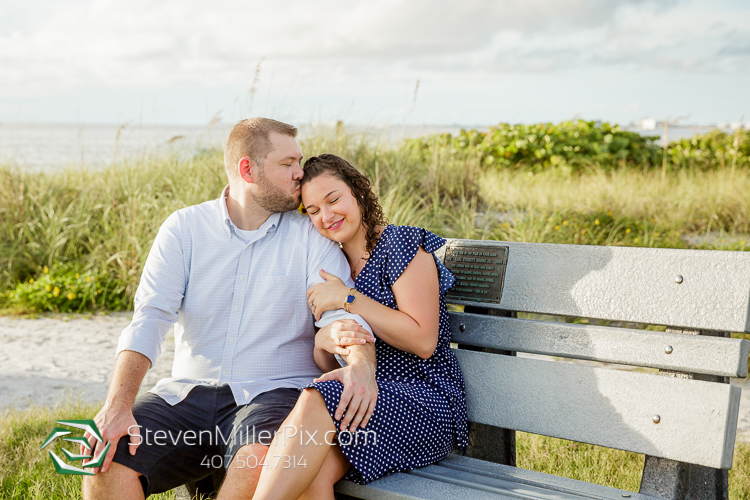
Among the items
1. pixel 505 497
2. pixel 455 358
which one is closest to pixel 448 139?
pixel 455 358

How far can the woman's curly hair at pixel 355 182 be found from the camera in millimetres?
2701

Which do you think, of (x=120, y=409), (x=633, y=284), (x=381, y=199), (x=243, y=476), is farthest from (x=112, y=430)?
(x=381, y=199)

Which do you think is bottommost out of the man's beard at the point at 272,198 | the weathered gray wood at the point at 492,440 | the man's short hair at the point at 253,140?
the weathered gray wood at the point at 492,440

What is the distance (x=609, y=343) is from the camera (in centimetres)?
233

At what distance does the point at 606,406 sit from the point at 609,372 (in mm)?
112

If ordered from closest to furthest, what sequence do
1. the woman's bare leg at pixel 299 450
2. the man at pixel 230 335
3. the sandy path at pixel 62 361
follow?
the woman's bare leg at pixel 299 450, the man at pixel 230 335, the sandy path at pixel 62 361

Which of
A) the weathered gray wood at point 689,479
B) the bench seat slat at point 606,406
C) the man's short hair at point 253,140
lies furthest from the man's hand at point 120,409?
the weathered gray wood at point 689,479

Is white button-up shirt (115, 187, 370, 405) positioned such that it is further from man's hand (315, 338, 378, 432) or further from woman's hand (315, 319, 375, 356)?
man's hand (315, 338, 378, 432)

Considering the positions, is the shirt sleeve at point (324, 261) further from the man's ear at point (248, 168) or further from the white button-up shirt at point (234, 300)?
the man's ear at point (248, 168)

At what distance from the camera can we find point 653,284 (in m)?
2.29

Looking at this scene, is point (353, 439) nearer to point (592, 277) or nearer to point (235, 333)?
point (235, 333)

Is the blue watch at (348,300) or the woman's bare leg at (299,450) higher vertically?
the blue watch at (348,300)

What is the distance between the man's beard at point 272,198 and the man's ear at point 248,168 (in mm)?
Answer: 33

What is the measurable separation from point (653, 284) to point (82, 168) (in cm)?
718
